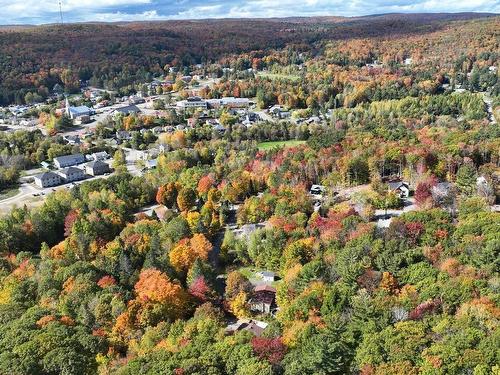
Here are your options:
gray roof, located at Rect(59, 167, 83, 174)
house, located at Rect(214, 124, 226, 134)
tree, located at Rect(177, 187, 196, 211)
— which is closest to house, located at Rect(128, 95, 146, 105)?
house, located at Rect(214, 124, 226, 134)

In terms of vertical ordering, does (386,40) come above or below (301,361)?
above

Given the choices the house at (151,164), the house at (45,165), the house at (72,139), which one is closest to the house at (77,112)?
the house at (72,139)

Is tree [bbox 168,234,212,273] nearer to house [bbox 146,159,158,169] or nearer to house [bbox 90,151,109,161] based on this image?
house [bbox 146,159,158,169]

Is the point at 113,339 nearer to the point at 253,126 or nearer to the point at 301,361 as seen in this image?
the point at 301,361

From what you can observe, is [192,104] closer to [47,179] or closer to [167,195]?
[47,179]

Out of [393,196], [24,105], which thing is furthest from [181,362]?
[24,105]

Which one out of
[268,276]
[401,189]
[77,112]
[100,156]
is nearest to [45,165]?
[100,156]
